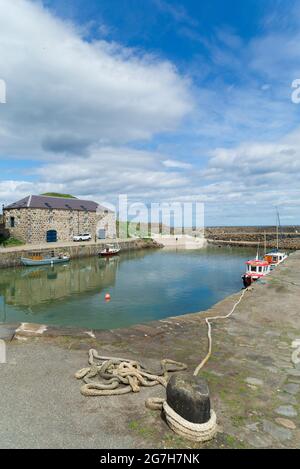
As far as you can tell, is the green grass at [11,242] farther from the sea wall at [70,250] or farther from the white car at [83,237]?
the white car at [83,237]

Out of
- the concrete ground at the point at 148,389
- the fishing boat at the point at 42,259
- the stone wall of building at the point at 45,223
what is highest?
the stone wall of building at the point at 45,223

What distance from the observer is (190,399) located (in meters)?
3.89

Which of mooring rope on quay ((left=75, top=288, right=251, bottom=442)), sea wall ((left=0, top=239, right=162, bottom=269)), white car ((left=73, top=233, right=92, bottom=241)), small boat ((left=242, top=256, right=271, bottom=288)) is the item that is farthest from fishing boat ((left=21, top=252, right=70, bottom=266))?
mooring rope on quay ((left=75, top=288, right=251, bottom=442))

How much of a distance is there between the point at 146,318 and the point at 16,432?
43.4 ft

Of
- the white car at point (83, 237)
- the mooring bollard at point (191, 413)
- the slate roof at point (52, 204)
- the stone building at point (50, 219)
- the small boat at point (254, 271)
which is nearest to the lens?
the mooring bollard at point (191, 413)

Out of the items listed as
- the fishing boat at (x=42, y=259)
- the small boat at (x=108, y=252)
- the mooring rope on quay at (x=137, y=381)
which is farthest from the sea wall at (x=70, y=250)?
the mooring rope on quay at (x=137, y=381)

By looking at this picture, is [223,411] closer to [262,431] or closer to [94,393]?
[262,431]

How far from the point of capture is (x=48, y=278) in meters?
31.0

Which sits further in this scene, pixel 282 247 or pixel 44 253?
pixel 282 247

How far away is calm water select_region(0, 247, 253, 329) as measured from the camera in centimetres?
1757

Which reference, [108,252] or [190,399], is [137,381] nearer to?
[190,399]

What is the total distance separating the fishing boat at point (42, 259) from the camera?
36700 millimetres

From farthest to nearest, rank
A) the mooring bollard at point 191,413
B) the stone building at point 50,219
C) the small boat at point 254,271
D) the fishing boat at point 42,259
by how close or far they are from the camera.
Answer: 1. the stone building at point 50,219
2. the fishing boat at point 42,259
3. the small boat at point 254,271
4. the mooring bollard at point 191,413
